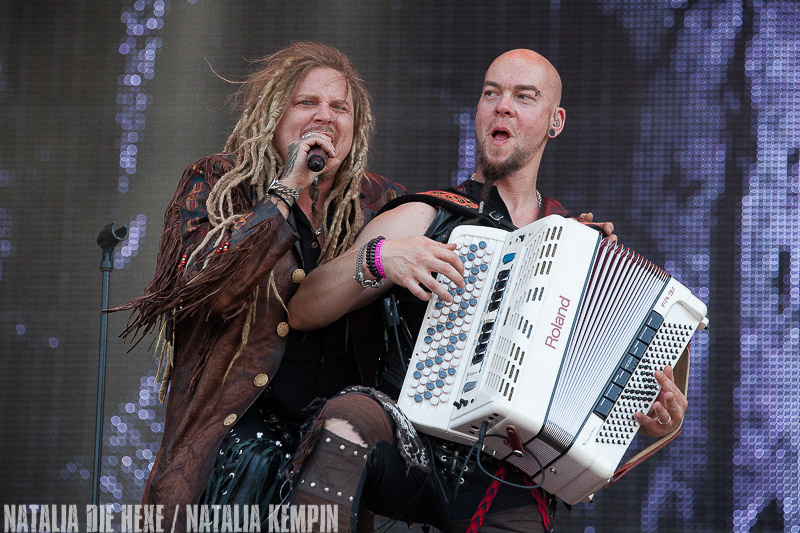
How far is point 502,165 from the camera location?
2.68 meters

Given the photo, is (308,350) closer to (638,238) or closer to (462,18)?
(638,238)

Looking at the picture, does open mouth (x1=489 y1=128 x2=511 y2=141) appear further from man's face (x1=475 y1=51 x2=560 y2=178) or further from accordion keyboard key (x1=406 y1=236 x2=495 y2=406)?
accordion keyboard key (x1=406 y1=236 x2=495 y2=406)

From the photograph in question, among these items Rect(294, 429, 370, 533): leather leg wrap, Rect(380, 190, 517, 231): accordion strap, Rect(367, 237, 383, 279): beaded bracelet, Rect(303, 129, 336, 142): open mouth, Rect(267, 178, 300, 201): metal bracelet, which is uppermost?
Rect(303, 129, 336, 142): open mouth

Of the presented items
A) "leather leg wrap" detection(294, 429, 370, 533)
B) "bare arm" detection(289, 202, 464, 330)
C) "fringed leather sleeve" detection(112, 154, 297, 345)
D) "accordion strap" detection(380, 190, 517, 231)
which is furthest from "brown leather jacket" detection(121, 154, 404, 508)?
"leather leg wrap" detection(294, 429, 370, 533)

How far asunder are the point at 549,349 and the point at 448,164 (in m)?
1.90

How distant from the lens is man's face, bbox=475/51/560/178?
2.69 m

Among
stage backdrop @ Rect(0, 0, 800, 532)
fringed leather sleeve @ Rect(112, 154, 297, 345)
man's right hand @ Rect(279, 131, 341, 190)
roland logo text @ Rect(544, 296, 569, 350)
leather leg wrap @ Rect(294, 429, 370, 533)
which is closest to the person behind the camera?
leather leg wrap @ Rect(294, 429, 370, 533)

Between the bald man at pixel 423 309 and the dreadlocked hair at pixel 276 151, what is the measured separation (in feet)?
0.64

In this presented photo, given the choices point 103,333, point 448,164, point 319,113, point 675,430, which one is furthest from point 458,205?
point 448,164

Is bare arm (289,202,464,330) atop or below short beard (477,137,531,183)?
below

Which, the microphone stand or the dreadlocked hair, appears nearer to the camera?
the dreadlocked hair

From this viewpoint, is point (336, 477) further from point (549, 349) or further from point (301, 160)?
point (301, 160)

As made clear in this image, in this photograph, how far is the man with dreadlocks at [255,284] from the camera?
2.36 m

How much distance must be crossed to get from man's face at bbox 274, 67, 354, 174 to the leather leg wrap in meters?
0.94
